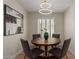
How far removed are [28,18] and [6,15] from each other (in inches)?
142

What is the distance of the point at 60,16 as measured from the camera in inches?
265

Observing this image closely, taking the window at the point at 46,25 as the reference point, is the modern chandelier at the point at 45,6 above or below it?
above

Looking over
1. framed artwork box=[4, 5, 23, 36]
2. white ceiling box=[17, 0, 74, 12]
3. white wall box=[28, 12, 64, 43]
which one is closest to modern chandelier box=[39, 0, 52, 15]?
white ceiling box=[17, 0, 74, 12]

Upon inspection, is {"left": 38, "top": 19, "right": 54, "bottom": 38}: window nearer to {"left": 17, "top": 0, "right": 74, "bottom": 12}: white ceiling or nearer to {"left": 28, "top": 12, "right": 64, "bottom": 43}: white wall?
{"left": 28, "top": 12, "right": 64, "bottom": 43}: white wall

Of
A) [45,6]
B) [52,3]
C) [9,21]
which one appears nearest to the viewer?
[9,21]

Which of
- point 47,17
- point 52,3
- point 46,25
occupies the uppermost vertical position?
point 52,3

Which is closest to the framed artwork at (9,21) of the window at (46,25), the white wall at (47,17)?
the white wall at (47,17)

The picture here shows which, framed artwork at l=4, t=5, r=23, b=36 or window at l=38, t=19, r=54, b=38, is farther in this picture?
window at l=38, t=19, r=54, b=38

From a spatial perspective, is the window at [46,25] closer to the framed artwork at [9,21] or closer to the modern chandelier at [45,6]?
the modern chandelier at [45,6]

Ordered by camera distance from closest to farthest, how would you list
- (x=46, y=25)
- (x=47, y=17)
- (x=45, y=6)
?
(x=45, y=6)
(x=47, y=17)
(x=46, y=25)

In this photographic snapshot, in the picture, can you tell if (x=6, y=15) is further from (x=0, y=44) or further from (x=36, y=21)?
(x=36, y=21)

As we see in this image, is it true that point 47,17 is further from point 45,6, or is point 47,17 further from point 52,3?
point 45,6

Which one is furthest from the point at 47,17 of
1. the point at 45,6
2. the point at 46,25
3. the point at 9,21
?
the point at 9,21

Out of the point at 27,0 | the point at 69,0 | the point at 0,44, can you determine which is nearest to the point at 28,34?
the point at 27,0
